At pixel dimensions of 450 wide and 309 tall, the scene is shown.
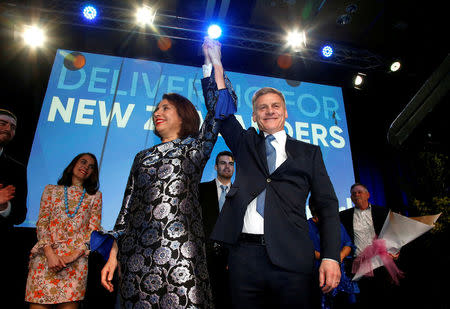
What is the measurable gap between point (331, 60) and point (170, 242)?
4.98m

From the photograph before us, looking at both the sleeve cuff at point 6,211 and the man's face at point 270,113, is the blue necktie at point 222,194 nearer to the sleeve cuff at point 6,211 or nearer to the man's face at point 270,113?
the man's face at point 270,113

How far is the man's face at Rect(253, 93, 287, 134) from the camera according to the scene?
1.52 metres

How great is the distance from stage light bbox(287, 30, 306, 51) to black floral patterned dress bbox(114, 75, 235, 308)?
399 cm

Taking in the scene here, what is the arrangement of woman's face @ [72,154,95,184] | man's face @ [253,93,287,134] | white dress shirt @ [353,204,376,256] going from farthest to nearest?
white dress shirt @ [353,204,376,256] < woman's face @ [72,154,95,184] < man's face @ [253,93,287,134]

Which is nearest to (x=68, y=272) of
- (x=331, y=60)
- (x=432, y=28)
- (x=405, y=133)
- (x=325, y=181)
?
(x=325, y=181)

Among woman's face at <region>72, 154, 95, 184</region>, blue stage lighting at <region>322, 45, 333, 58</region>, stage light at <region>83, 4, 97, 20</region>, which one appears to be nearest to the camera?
woman's face at <region>72, 154, 95, 184</region>

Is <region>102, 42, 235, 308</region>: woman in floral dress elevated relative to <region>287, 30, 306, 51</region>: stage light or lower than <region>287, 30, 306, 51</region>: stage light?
lower

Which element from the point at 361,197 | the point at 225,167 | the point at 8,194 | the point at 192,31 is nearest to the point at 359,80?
the point at 361,197

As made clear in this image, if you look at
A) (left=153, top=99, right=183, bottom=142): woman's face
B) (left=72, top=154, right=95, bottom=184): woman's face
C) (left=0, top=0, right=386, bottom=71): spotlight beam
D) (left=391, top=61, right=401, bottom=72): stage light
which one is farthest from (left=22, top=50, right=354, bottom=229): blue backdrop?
(left=153, top=99, right=183, bottom=142): woman's face

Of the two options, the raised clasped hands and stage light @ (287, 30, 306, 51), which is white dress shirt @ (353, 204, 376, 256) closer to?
stage light @ (287, 30, 306, 51)

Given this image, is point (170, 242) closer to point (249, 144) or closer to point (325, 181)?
point (249, 144)

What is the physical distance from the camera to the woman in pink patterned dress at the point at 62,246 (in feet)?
7.68

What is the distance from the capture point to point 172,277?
1213 mm

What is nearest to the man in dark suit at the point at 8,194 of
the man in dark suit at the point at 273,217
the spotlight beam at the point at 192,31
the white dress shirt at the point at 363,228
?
the man in dark suit at the point at 273,217
